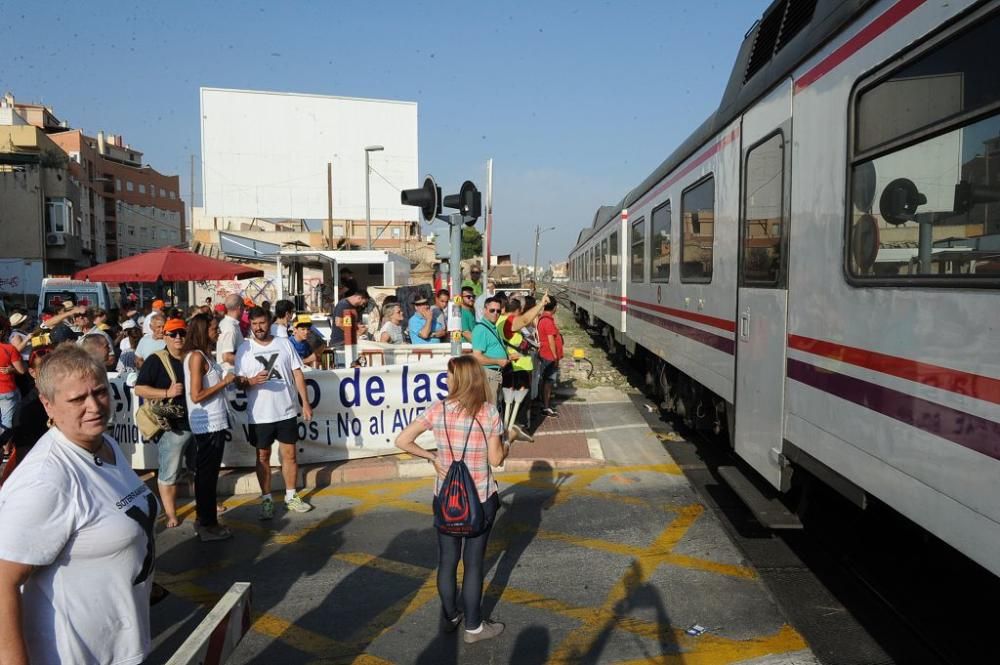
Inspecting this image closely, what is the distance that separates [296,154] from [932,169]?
55231 mm

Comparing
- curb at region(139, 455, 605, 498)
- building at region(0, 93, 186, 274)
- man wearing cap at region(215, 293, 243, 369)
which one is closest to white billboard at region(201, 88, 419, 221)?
building at region(0, 93, 186, 274)

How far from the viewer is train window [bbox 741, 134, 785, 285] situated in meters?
4.84

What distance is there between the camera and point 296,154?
54.1 m

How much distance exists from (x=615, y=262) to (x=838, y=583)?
31.3ft

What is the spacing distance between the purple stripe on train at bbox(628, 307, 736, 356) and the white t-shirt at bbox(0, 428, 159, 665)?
4613 millimetres

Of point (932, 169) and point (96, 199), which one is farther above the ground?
point (96, 199)

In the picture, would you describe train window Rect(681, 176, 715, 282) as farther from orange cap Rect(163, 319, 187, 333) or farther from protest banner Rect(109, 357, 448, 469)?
orange cap Rect(163, 319, 187, 333)

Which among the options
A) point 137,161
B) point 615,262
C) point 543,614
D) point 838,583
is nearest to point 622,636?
point 543,614

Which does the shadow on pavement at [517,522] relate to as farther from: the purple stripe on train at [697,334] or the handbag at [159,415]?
the handbag at [159,415]

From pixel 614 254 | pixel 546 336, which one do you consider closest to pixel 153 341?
pixel 546 336

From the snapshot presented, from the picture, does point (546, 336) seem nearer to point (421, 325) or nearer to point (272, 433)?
point (421, 325)

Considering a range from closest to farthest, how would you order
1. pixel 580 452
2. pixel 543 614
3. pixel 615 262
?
1. pixel 543 614
2. pixel 580 452
3. pixel 615 262

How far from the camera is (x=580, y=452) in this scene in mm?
8117

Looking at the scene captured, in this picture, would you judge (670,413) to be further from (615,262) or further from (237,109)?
(237,109)
